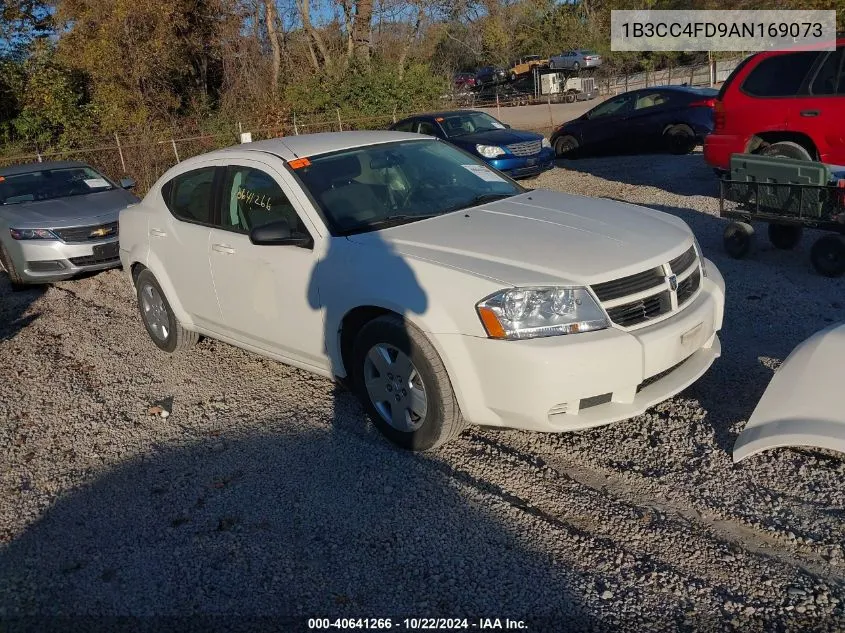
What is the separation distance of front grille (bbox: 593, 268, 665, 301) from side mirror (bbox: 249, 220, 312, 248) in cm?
173

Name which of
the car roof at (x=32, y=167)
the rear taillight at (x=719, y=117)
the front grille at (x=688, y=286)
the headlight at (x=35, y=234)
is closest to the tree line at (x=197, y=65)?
the car roof at (x=32, y=167)

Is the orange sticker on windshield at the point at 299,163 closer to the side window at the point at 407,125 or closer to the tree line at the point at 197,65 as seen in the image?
the side window at the point at 407,125

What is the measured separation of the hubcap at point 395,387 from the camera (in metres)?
3.98

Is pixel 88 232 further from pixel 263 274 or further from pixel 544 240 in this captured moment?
pixel 544 240

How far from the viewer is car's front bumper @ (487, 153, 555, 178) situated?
13.6 meters

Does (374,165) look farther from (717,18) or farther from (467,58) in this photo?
(467,58)

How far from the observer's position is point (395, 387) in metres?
4.10

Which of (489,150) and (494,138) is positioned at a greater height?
(494,138)

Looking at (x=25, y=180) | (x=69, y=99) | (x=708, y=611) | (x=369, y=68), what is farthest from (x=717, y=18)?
(x=708, y=611)

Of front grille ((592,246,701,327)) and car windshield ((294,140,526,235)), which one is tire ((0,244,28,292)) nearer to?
car windshield ((294,140,526,235))

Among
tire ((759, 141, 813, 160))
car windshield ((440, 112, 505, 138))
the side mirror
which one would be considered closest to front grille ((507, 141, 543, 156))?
car windshield ((440, 112, 505, 138))

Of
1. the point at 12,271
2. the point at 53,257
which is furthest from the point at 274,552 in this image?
the point at 12,271

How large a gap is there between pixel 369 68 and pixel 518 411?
2322 cm

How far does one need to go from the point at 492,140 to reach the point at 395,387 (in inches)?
416
